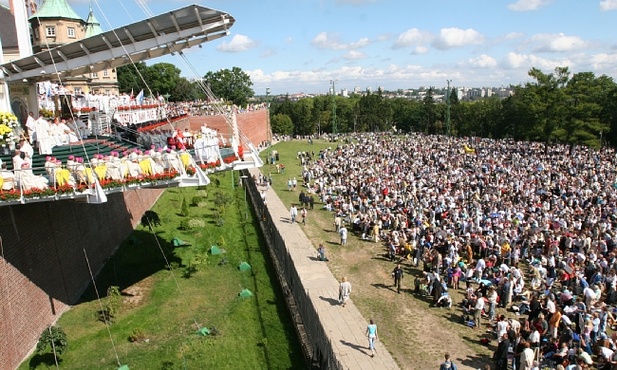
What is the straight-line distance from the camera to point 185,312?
53.6ft

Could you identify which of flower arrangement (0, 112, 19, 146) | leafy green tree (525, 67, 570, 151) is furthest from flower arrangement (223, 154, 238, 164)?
leafy green tree (525, 67, 570, 151)

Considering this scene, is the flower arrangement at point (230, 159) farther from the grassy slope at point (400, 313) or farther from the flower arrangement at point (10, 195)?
the grassy slope at point (400, 313)

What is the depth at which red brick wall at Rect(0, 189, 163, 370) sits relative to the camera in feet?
42.0

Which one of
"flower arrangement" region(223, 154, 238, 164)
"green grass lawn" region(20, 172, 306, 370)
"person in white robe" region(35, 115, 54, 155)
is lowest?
"green grass lawn" region(20, 172, 306, 370)

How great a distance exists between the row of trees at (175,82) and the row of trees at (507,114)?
30.7 ft

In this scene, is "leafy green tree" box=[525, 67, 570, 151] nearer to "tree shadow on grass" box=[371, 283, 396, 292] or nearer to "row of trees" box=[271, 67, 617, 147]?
"row of trees" box=[271, 67, 617, 147]

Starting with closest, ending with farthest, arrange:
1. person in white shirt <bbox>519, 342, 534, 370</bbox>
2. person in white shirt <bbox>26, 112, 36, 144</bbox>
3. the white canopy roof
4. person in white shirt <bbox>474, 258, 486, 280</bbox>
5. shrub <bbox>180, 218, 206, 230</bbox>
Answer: person in white shirt <bbox>519, 342, 534, 370</bbox>
the white canopy roof
person in white shirt <bbox>26, 112, 36, 144</bbox>
person in white shirt <bbox>474, 258, 486, 280</bbox>
shrub <bbox>180, 218, 206, 230</bbox>

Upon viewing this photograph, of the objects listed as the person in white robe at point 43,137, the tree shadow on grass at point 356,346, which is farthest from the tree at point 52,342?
the tree shadow on grass at point 356,346

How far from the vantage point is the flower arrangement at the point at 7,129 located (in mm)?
14524

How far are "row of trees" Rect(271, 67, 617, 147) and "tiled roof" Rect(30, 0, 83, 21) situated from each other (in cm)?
4123

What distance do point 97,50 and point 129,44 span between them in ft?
4.35

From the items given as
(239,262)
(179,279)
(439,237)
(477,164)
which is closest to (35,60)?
(179,279)

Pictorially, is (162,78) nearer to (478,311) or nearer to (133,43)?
(133,43)

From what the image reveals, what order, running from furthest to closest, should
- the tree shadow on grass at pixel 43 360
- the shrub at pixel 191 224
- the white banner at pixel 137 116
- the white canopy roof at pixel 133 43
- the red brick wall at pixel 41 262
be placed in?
the shrub at pixel 191 224, the white banner at pixel 137 116, the white canopy roof at pixel 133 43, the tree shadow on grass at pixel 43 360, the red brick wall at pixel 41 262
